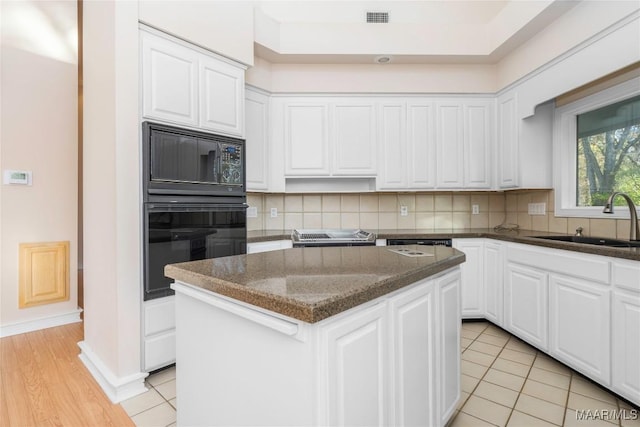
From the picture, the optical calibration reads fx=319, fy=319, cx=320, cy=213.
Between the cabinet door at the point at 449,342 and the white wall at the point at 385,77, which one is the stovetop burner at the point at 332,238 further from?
the white wall at the point at 385,77

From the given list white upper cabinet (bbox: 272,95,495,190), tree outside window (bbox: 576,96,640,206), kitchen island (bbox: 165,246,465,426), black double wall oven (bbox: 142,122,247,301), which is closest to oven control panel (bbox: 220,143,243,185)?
black double wall oven (bbox: 142,122,247,301)

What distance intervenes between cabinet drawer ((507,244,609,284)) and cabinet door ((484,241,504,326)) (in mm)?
191

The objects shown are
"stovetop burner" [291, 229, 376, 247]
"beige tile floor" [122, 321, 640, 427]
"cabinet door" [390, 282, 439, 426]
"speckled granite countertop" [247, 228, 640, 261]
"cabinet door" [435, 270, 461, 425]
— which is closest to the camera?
"cabinet door" [390, 282, 439, 426]

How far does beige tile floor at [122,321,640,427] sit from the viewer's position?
1.67m

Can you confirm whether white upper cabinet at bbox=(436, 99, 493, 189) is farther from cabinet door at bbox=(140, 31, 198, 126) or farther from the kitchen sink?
cabinet door at bbox=(140, 31, 198, 126)

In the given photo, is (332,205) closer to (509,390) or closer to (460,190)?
(460,190)

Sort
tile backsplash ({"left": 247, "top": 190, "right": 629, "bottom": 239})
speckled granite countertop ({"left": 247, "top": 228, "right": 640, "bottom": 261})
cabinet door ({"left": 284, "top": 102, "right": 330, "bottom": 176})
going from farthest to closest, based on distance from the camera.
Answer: tile backsplash ({"left": 247, "top": 190, "right": 629, "bottom": 239}) → cabinet door ({"left": 284, "top": 102, "right": 330, "bottom": 176}) → speckled granite countertop ({"left": 247, "top": 228, "right": 640, "bottom": 261})

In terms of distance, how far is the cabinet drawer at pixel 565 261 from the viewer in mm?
1891

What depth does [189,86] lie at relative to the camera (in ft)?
7.38

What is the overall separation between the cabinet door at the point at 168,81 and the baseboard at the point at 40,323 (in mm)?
2377

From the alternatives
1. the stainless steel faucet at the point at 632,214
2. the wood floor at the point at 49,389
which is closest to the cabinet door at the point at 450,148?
the stainless steel faucet at the point at 632,214

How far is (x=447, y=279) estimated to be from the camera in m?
1.50

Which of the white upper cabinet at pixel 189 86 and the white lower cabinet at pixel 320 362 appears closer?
the white lower cabinet at pixel 320 362

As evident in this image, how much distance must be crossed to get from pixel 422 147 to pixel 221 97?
2008mm
